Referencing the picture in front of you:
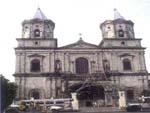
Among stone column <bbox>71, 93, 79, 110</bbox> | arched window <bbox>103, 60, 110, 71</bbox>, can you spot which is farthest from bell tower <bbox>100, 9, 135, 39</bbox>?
stone column <bbox>71, 93, 79, 110</bbox>

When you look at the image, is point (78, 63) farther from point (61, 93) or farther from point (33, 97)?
point (33, 97)

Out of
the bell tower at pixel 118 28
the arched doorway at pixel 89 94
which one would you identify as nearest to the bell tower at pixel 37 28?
the bell tower at pixel 118 28

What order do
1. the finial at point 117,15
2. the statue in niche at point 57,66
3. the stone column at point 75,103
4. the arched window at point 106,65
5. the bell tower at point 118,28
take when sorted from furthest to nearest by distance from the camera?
the finial at point 117,15
the bell tower at point 118,28
the arched window at point 106,65
the statue in niche at point 57,66
the stone column at point 75,103

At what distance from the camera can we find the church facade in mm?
40469

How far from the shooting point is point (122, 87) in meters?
41.0

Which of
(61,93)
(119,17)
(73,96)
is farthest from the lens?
(119,17)

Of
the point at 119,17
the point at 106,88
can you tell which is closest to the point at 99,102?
the point at 106,88

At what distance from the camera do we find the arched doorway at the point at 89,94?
40.3m

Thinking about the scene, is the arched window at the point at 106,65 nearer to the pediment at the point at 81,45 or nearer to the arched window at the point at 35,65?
Result: the pediment at the point at 81,45

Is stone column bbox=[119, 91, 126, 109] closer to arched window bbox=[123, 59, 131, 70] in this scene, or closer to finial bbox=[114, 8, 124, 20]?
arched window bbox=[123, 59, 131, 70]

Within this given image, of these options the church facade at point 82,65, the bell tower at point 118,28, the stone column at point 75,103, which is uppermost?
the bell tower at point 118,28

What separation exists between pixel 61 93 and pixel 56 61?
16.0ft

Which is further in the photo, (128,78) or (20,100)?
(128,78)

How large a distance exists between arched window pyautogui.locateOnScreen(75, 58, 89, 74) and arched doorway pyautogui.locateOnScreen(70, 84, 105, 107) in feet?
8.30
